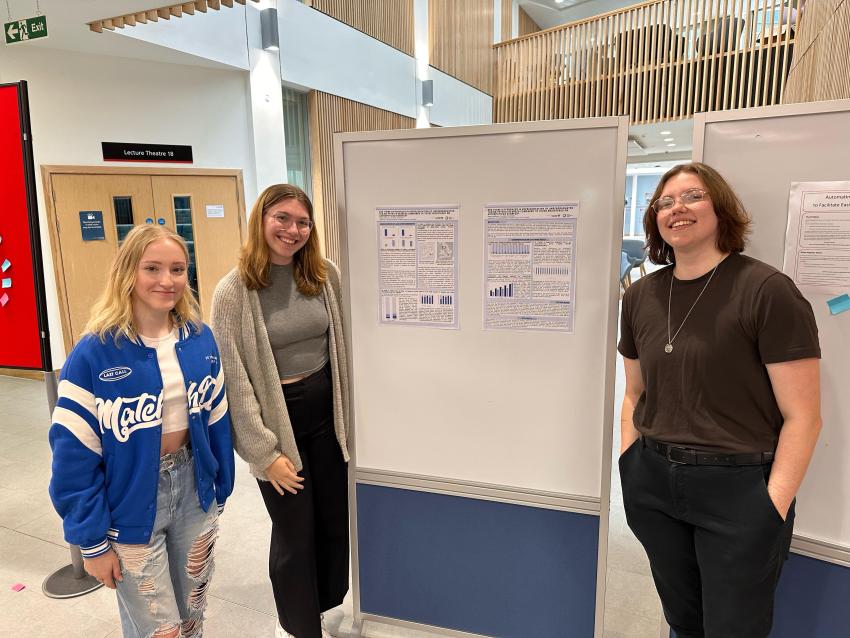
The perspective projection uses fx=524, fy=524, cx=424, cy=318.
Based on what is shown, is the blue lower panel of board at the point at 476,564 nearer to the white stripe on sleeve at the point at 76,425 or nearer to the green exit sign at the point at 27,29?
the white stripe on sleeve at the point at 76,425

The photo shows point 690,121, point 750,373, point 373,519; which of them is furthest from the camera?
point 690,121

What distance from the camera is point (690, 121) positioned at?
9.09 m

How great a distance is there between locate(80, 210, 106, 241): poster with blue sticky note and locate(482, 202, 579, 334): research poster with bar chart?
17.9 ft

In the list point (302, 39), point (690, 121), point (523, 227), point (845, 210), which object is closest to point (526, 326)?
point (523, 227)

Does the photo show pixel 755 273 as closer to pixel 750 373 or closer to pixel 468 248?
pixel 750 373

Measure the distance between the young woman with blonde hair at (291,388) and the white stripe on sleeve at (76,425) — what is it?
0.43 meters

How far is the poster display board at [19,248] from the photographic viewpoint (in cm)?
233

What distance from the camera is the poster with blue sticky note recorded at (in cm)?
560

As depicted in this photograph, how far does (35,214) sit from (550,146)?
2.23 m

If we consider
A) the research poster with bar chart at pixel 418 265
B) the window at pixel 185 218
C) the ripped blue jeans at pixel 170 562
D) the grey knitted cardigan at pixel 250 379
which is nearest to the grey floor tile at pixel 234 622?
the ripped blue jeans at pixel 170 562

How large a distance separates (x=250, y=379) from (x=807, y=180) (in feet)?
5.86

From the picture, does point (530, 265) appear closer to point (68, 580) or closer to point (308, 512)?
point (308, 512)

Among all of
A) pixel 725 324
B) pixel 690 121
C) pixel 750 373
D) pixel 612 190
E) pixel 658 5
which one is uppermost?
pixel 658 5

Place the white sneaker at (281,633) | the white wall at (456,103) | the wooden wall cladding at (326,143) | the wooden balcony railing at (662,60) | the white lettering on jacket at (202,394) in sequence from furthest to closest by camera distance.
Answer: the white wall at (456,103)
the wooden balcony railing at (662,60)
the wooden wall cladding at (326,143)
the white sneaker at (281,633)
the white lettering on jacket at (202,394)
